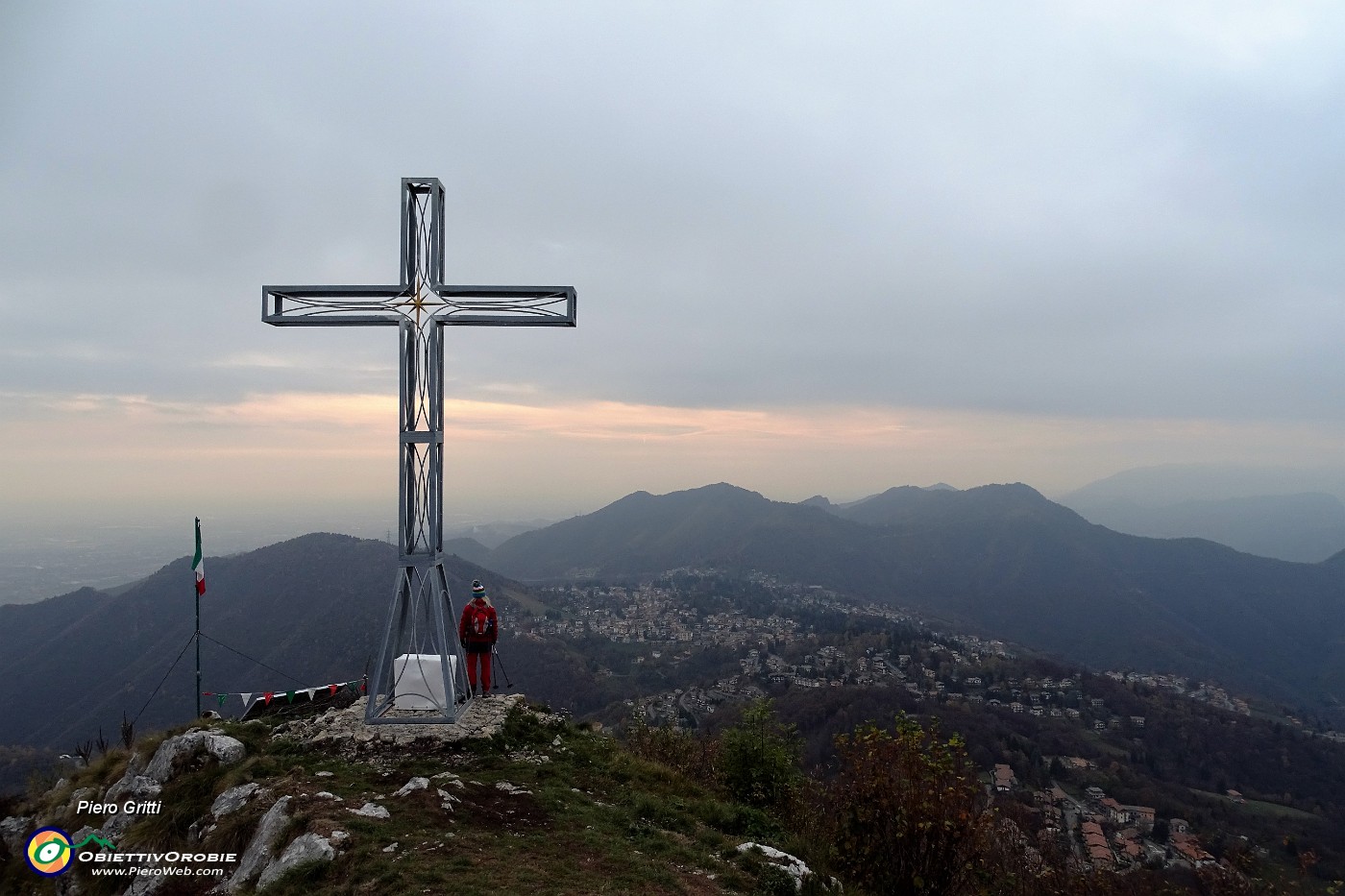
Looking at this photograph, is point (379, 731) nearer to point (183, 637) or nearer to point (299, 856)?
point (299, 856)

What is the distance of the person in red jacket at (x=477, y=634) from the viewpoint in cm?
1298

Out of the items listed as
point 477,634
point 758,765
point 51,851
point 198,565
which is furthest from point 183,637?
point 758,765

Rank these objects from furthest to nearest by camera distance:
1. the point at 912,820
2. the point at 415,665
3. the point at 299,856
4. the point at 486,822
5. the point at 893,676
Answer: the point at 893,676, the point at 415,665, the point at 486,822, the point at 912,820, the point at 299,856

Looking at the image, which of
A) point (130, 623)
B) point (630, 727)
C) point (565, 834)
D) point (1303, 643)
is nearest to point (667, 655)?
point (130, 623)

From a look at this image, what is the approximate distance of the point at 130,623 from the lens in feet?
360

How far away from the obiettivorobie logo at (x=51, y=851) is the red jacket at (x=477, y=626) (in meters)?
5.70

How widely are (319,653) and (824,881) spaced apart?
354ft

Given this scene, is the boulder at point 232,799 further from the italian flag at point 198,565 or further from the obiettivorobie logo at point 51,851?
the italian flag at point 198,565

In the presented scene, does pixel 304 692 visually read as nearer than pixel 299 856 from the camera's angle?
No

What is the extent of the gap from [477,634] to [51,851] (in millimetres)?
6413

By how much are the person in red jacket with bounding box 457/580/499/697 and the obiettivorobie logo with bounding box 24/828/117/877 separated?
5620 mm

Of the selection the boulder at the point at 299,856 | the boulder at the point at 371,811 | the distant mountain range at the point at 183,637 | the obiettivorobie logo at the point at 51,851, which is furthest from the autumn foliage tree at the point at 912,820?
the distant mountain range at the point at 183,637

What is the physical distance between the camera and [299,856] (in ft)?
23.5

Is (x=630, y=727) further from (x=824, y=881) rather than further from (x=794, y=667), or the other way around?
(x=794, y=667)
